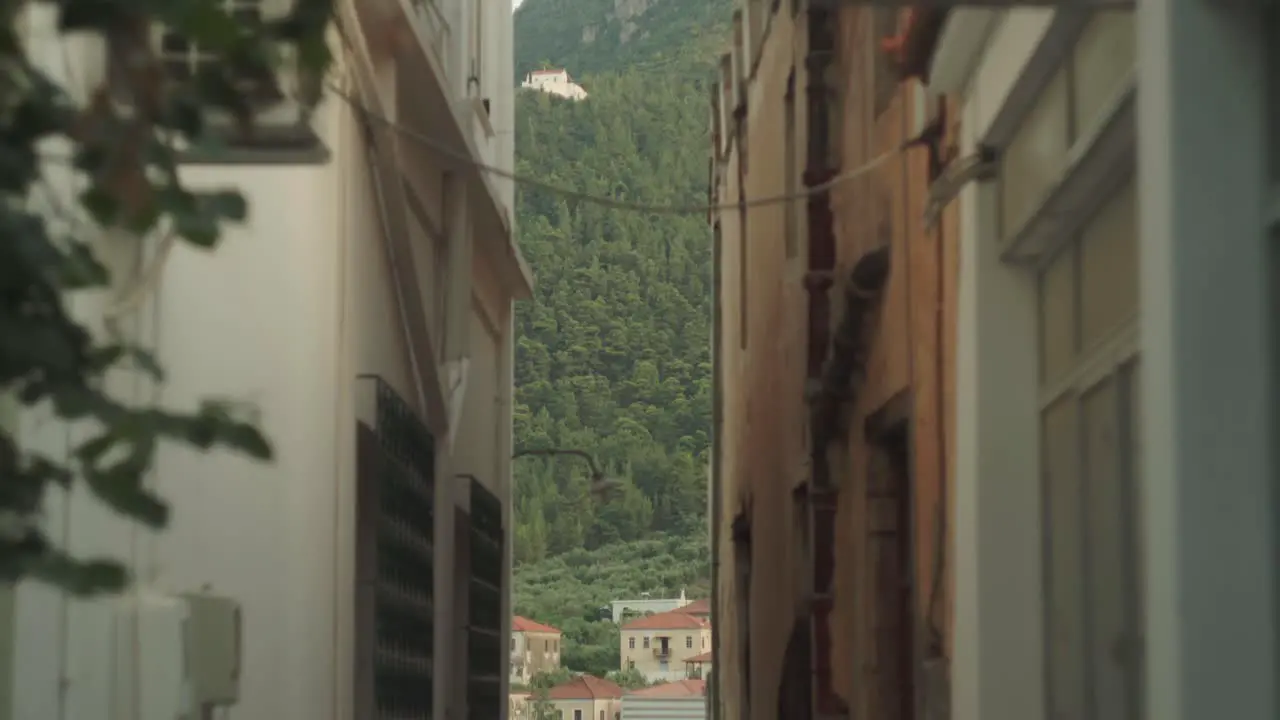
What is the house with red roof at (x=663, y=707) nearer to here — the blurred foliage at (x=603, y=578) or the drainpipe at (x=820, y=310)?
the blurred foliage at (x=603, y=578)

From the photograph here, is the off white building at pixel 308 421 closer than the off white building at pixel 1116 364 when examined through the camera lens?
No

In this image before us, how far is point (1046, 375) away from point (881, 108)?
3.70 metres

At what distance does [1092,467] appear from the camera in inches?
241

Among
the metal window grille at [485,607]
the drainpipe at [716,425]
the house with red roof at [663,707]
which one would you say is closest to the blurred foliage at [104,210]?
the metal window grille at [485,607]

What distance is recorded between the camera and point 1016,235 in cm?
662

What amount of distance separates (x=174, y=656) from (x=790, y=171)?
8.31 metres

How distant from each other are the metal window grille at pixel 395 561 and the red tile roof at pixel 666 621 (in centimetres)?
5026

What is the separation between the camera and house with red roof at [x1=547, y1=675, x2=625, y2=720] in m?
61.6

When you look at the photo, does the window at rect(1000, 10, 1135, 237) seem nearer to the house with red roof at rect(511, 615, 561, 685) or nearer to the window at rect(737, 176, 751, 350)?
the window at rect(737, 176, 751, 350)

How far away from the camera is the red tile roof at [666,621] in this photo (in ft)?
201

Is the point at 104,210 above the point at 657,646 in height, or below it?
above

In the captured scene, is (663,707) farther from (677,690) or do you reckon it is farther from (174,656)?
(174,656)

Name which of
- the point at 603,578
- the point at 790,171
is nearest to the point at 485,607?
the point at 790,171

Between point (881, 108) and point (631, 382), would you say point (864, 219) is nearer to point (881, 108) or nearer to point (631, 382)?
point (881, 108)
